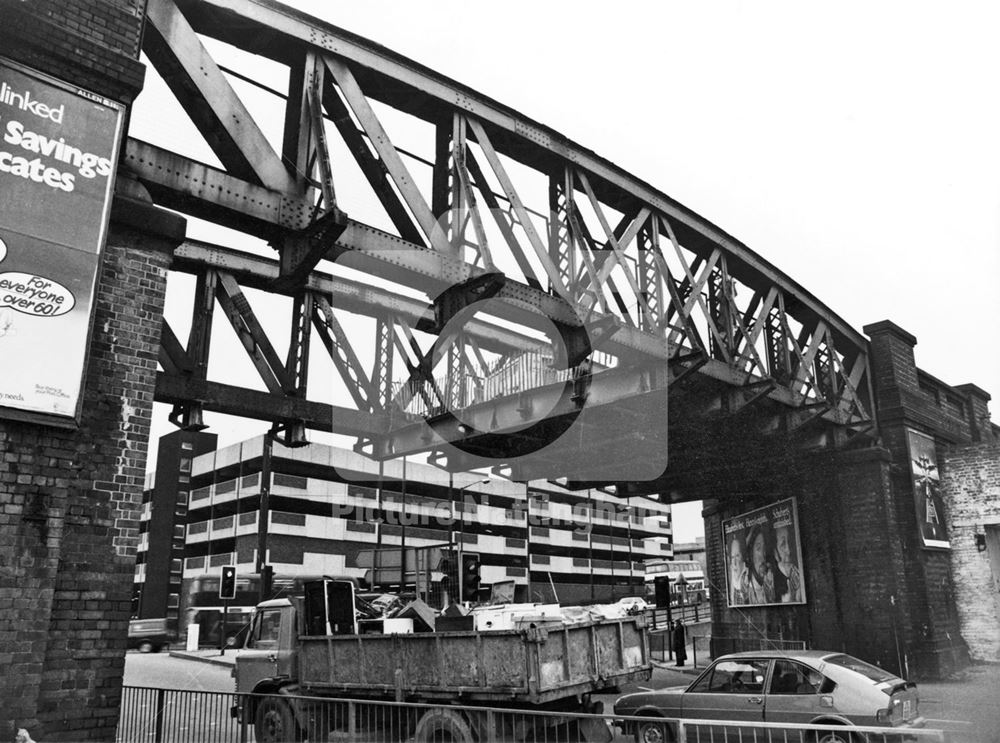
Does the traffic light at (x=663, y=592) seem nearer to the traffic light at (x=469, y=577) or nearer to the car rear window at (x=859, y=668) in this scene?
the traffic light at (x=469, y=577)

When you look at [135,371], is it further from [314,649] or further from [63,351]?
[314,649]

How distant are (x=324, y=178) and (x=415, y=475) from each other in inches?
2558

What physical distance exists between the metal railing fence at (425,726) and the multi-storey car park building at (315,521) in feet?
123

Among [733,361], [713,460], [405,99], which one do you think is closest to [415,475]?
[713,460]

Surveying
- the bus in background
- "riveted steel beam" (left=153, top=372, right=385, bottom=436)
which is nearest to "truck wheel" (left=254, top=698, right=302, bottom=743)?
"riveted steel beam" (left=153, top=372, right=385, bottom=436)

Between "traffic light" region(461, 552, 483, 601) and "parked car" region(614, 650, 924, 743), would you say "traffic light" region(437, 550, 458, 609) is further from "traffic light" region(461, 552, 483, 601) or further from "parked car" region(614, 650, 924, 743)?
"parked car" region(614, 650, 924, 743)

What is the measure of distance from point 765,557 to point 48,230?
2024cm

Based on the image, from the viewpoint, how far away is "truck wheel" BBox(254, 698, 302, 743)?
12.0m

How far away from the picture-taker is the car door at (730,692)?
1062 centimetres

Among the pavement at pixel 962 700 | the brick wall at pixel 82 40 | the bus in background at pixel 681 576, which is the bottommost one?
the pavement at pixel 962 700

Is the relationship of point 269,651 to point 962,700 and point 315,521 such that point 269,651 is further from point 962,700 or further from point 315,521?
point 315,521

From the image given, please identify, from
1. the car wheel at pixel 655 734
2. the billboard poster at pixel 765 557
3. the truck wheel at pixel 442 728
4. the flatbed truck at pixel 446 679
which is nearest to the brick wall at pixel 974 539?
the billboard poster at pixel 765 557

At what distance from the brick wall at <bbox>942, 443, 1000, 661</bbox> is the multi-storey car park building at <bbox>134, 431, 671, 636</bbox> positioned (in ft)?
Answer: 101

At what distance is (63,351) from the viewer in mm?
7312
